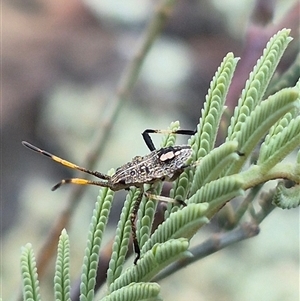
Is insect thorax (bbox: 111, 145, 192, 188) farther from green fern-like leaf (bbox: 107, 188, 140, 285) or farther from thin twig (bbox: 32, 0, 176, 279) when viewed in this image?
thin twig (bbox: 32, 0, 176, 279)

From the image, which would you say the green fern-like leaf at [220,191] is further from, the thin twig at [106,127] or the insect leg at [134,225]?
the thin twig at [106,127]

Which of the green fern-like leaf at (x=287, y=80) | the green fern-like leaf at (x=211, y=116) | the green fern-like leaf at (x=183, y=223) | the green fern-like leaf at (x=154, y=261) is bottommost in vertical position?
the green fern-like leaf at (x=154, y=261)

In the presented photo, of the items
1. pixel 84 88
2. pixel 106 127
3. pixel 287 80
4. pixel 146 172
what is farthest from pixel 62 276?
pixel 84 88

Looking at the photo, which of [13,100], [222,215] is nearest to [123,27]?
[13,100]

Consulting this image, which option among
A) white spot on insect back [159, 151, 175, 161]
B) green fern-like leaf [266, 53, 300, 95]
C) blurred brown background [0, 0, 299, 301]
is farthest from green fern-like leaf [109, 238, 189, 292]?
blurred brown background [0, 0, 299, 301]

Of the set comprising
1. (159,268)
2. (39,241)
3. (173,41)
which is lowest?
(159,268)

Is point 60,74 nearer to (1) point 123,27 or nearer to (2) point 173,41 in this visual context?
(1) point 123,27

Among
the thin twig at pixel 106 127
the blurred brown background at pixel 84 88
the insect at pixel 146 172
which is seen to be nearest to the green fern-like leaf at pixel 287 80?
the insect at pixel 146 172
